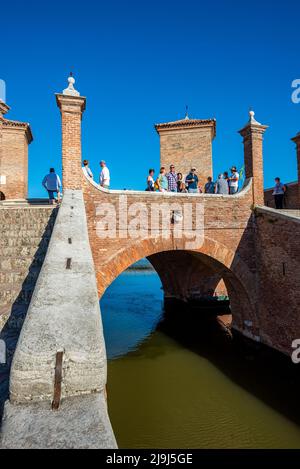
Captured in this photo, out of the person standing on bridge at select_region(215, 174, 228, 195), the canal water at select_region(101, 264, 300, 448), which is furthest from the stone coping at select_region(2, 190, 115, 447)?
the person standing on bridge at select_region(215, 174, 228, 195)

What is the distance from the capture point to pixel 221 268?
9562 millimetres

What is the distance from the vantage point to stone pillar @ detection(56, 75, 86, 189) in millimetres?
7570

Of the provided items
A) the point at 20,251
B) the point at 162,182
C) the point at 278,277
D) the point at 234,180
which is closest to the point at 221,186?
the point at 234,180

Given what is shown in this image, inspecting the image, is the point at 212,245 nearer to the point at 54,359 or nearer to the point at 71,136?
the point at 71,136

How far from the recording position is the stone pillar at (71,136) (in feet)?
24.8

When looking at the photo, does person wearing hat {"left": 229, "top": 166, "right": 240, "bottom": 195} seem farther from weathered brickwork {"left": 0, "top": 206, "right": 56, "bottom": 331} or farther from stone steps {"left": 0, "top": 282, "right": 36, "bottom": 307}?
stone steps {"left": 0, "top": 282, "right": 36, "bottom": 307}

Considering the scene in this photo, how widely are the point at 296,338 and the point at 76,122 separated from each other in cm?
824

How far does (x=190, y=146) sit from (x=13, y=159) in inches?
435

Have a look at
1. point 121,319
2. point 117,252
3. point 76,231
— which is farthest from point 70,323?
point 121,319

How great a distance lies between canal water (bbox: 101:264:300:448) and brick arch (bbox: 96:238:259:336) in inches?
39.7
